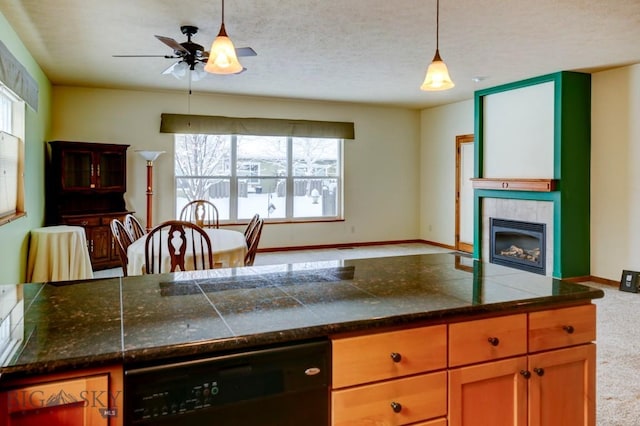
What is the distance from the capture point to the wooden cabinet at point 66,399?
1.00m

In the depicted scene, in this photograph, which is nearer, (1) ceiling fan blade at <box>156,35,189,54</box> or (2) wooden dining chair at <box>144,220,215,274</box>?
(2) wooden dining chair at <box>144,220,215,274</box>

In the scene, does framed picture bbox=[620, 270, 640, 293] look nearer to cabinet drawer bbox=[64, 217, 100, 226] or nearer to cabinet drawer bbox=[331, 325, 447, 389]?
cabinet drawer bbox=[331, 325, 447, 389]

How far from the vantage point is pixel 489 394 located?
4.93 feet

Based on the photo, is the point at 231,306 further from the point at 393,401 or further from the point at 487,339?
the point at 487,339

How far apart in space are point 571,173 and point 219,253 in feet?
14.1

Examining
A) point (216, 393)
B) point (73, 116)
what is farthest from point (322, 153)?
point (216, 393)

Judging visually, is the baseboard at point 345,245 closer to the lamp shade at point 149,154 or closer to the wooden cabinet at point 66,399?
the lamp shade at point 149,154

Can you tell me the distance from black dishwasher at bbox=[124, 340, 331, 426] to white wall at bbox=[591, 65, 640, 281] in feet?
16.8

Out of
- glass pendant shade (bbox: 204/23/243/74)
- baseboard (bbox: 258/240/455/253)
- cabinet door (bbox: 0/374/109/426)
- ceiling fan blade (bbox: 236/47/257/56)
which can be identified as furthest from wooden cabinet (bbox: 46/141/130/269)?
cabinet door (bbox: 0/374/109/426)

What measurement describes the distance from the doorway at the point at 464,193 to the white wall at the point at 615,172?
6.94 feet

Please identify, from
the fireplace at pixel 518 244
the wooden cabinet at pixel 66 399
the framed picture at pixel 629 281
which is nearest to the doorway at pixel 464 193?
the fireplace at pixel 518 244

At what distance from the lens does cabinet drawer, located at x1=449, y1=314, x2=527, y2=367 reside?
1443 millimetres

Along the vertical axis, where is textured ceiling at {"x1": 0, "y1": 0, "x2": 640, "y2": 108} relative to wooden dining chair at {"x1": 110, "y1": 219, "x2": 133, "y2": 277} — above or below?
above

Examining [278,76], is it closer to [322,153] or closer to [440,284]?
[322,153]
